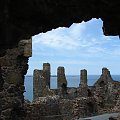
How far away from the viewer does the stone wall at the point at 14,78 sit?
424 inches

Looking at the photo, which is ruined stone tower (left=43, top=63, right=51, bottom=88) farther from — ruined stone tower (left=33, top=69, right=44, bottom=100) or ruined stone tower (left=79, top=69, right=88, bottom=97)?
ruined stone tower (left=79, top=69, right=88, bottom=97)

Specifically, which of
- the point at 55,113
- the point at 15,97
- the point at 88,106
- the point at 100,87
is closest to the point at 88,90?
the point at 100,87

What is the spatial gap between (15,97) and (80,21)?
6.15 metres

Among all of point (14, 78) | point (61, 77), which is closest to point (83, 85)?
point (61, 77)

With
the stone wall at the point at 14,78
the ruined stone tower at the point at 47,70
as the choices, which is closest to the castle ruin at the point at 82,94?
the ruined stone tower at the point at 47,70

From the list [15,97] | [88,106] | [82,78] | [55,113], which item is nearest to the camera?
[15,97]

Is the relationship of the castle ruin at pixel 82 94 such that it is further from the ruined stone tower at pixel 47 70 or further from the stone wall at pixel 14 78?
the stone wall at pixel 14 78

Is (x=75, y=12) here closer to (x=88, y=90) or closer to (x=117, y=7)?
(x=117, y=7)

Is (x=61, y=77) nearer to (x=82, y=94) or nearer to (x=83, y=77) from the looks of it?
(x=82, y=94)

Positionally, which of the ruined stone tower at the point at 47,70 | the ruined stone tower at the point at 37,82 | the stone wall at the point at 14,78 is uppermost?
the ruined stone tower at the point at 47,70

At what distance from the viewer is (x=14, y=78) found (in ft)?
36.1

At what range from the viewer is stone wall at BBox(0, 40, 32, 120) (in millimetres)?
10758

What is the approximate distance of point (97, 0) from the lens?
4707 mm

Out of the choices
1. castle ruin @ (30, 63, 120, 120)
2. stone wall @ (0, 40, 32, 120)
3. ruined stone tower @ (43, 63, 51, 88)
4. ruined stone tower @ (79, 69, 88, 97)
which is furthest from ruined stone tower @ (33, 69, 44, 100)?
stone wall @ (0, 40, 32, 120)
